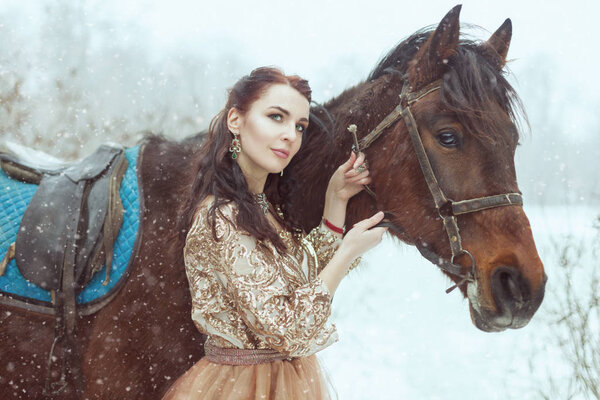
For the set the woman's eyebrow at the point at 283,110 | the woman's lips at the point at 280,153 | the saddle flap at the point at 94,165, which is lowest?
the saddle flap at the point at 94,165

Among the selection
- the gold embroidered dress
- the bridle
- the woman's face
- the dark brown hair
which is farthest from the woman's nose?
the bridle

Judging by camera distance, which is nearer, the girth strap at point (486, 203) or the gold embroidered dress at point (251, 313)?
the gold embroidered dress at point (251, 313)

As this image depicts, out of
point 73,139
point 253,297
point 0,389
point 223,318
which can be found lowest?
point 73,139

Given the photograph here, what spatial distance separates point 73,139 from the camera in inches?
354

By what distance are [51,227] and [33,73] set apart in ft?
28.5

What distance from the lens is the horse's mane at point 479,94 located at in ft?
5.91

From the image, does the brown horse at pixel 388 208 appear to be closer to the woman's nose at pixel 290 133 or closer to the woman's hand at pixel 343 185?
the woman's hand at pixel 343 185

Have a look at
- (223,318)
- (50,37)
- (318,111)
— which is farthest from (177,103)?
(223,318)

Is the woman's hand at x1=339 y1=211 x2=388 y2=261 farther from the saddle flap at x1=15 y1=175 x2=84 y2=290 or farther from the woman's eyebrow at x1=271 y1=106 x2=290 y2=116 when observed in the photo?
the saddle flap at x1=15 y1=175 x2=84 y2=290

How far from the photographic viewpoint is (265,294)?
4.89 feet

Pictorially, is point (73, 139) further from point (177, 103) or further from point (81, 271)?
point (81, 271)

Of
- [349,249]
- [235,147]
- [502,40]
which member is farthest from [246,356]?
[502,40]

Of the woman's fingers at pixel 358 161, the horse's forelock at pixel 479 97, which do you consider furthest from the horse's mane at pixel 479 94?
the woman's fingers at pixel 358 161

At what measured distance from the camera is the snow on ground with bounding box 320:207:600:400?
469 cm
